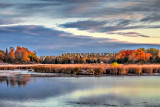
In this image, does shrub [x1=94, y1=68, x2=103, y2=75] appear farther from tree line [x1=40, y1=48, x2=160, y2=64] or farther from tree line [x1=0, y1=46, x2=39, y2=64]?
tree line [x1=0, y1=46, x2=39, y2=64]

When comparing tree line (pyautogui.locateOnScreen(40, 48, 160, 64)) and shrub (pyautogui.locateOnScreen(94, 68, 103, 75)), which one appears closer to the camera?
shrub (pyautogui.locateOnScreen(94, 68, 103, 75))

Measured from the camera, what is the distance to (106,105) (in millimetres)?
13094

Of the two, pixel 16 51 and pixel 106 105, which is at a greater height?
pixel 16 51

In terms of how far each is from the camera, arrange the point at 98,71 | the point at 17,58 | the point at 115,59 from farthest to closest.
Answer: the point at 17,58, the point at 115,59, the point at 98,71

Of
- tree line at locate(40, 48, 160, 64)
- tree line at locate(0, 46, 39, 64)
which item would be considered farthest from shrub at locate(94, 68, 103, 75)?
tree line at locate(0, 46, 39, 64)

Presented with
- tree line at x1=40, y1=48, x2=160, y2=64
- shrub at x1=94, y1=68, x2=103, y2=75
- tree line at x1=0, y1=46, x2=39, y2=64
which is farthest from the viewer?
tree line at x1=0, y1=46, x2=39, y2=64

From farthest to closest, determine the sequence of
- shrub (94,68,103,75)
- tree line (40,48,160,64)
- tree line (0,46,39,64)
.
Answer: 1. tree line (0,46,39,64)
2. tree line (40,48,160,64)
3. shrub (94,68,103,75)

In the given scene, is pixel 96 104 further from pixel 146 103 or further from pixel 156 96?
pixel 156 96

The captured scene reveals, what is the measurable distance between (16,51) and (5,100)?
399ft

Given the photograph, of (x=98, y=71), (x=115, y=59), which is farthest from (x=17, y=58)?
(x=98, y=71)

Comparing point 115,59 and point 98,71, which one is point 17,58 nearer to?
point 115,59

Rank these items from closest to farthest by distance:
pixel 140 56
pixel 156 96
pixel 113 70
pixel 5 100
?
pixel 5 100 < pixel 156 96 < pixel 113 70 < pixel 140 56


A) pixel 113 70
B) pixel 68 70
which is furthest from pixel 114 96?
pixel 68 70

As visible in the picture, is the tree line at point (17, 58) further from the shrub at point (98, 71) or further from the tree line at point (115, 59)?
the shrub at point (98, 71)
